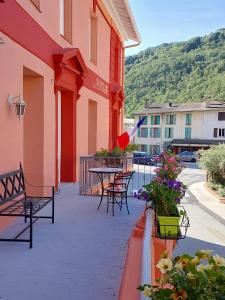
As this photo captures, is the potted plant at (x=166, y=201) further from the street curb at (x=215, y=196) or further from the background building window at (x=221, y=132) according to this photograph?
the background building window at (x=221, y=132)

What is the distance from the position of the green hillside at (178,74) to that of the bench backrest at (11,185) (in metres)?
61.4

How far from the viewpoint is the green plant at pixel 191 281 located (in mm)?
1585

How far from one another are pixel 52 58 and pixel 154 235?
184 inches

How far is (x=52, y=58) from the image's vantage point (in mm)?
7422

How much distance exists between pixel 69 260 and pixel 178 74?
70.2 metres

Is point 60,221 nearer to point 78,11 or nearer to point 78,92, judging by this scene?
point 78,92

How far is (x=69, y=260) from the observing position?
4.02 meters

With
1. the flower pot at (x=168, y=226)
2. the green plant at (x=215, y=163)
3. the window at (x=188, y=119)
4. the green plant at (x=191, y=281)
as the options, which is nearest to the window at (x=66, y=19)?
the flower pot at (x=168, y=226)

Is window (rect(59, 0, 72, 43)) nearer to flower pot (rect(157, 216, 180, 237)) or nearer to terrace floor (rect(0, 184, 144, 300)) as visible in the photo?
terrace floor (rect(0, 184, 144, 300))

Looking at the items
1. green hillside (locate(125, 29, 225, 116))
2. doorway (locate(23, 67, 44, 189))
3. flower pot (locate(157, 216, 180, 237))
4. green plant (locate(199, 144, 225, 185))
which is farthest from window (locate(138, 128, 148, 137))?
flower pot (locate(157, 216, 180, 237))

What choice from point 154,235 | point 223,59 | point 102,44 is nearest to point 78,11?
point 102,44

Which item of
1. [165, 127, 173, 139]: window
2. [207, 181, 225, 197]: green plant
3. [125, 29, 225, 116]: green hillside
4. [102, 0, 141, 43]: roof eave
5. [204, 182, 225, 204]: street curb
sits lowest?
[204, 182, 225, 204]: street curb

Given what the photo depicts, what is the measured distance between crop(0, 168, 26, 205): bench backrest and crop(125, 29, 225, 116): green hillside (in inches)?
2418

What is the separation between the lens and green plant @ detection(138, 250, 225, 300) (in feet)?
5.20
